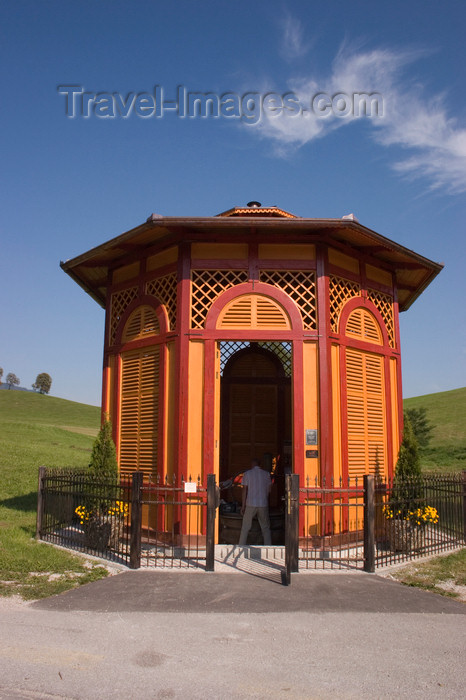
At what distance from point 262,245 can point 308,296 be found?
121cm

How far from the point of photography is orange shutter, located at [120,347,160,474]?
972 centimetres

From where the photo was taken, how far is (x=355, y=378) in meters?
9.87

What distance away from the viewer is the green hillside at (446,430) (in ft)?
100

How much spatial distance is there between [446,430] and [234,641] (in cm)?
4022

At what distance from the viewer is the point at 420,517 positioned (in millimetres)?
8781

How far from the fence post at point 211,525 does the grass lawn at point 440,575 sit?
2.54 m

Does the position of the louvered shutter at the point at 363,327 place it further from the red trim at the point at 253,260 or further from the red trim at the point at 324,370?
the red trim at the point at 253,260

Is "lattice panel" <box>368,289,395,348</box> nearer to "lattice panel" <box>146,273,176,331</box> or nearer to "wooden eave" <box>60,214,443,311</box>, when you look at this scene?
"wooden eave" <box>60,214,443,311</box>

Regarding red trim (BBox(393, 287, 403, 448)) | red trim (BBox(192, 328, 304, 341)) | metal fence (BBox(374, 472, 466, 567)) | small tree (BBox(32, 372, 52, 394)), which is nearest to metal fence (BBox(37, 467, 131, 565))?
red trim (BBox(192, 328, 304, 341))

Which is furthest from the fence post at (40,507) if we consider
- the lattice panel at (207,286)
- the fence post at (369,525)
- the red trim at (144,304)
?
the fence post at (369,525)

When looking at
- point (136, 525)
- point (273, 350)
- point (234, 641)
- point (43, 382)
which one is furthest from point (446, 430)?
point (43, 382)

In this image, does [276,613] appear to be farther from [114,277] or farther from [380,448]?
[114,277]

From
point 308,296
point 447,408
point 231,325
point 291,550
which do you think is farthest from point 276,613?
point 447,408

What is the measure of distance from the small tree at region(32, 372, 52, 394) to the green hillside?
78.7 metres
